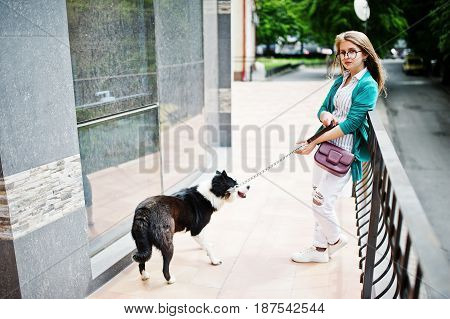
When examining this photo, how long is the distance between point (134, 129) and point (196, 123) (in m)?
2.21

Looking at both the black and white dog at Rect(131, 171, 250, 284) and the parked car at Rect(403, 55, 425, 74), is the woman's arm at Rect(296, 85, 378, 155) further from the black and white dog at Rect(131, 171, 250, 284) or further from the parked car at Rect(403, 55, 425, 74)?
the parked car at Rect(403, 55, 425, 74)

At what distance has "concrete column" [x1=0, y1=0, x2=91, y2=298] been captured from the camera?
253 centimetres

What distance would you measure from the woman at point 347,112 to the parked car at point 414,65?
88.6 ft

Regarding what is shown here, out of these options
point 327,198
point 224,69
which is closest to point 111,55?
point 327,198

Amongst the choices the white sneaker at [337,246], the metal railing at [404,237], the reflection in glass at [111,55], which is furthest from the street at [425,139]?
the reflection in glass at [111,55]

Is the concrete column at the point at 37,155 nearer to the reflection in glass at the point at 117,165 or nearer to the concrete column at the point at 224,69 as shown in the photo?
the reflection in glass at the point at 117,165

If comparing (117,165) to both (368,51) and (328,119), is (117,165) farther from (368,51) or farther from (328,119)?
(368,51)

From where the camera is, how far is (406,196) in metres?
1.86

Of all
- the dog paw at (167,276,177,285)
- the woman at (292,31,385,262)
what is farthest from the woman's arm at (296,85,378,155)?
the dog paw at (167,276,177,285)

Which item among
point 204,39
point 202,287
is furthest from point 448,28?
point 202,287

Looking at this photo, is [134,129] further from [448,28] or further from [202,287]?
[448,28]

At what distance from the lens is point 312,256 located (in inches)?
147

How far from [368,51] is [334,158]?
735 mm

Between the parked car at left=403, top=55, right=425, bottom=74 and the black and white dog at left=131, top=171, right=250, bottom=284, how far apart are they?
27.1 m
